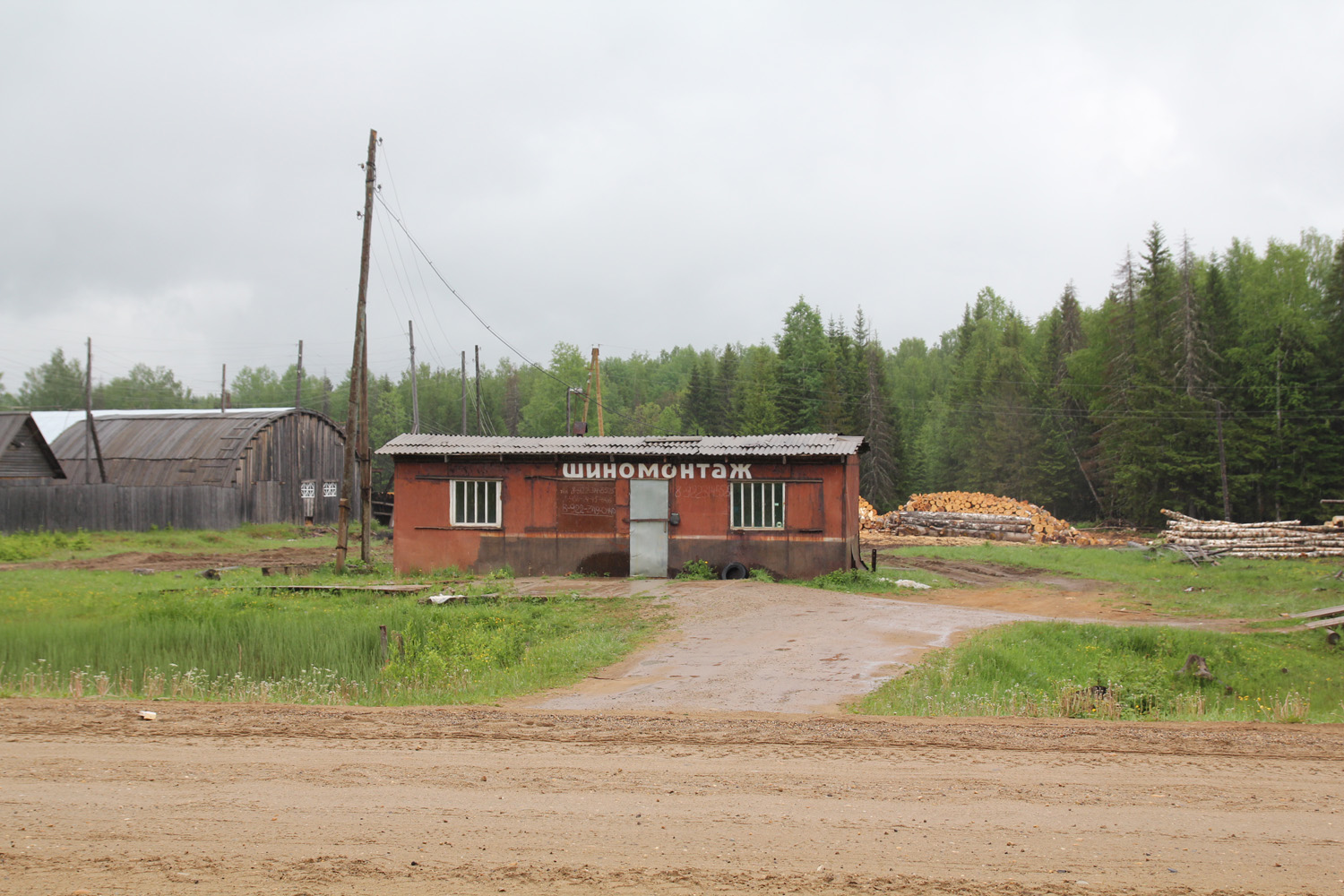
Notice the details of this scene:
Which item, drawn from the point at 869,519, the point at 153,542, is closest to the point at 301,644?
the point at 153,542

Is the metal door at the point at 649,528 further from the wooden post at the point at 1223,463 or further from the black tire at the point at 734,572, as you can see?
the wooden post at the point at 1223,463

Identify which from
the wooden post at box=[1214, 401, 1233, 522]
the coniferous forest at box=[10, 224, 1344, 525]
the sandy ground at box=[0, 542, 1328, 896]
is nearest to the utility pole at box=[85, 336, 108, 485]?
the coniferous forest at box=[10, 224, 1344, 525]

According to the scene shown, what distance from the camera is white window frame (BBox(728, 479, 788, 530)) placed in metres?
20.7

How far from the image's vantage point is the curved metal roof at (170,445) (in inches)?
1545

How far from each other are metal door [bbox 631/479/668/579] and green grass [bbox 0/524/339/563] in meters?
13.3

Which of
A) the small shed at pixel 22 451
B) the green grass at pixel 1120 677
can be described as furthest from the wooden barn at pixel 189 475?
the green grass at pixel 1120 677

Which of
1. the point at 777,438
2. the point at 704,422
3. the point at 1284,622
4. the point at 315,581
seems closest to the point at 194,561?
the point at 315,581

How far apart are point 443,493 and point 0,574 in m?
10.2

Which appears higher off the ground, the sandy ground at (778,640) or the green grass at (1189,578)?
the sandy ground at (778,640)

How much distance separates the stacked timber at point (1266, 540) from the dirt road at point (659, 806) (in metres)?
24.4

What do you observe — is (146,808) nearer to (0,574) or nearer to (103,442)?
(0,574)

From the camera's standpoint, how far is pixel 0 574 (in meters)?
20.5

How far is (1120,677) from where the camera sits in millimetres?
11859

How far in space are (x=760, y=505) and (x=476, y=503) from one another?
22.4 ft
